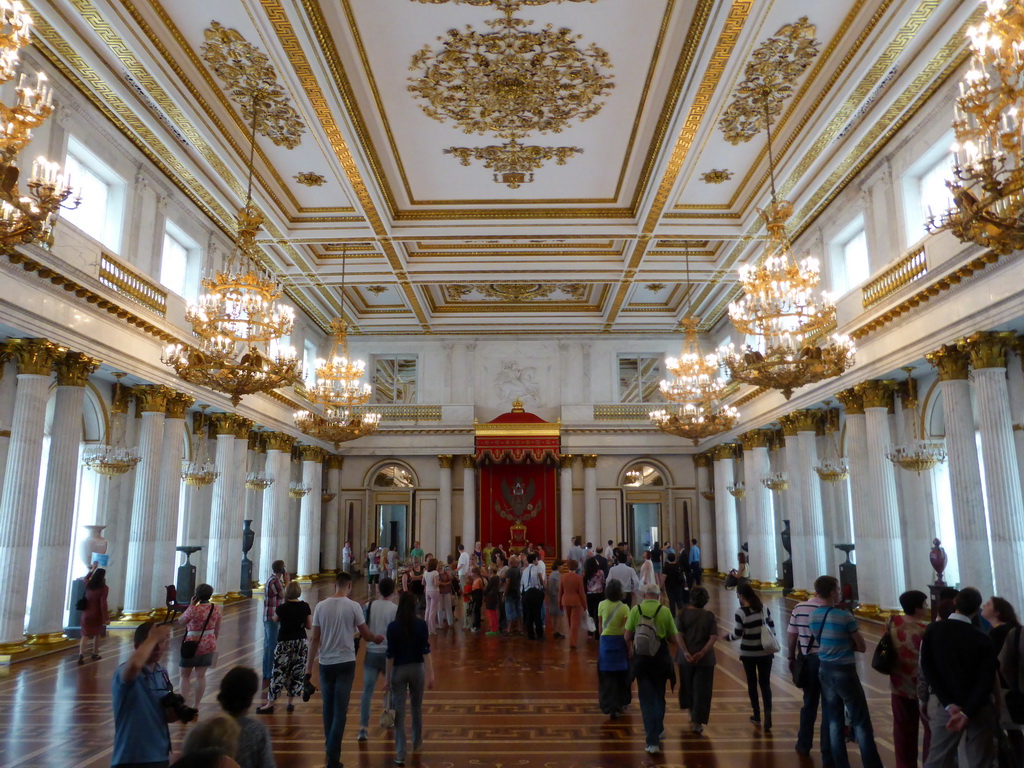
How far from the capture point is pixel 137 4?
830 cm

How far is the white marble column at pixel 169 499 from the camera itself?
1259 centimetres

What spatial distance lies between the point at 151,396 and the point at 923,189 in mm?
12994

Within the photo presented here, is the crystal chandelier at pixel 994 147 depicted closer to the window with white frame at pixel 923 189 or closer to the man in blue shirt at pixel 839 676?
the man in blue shirt at pixel 839 676

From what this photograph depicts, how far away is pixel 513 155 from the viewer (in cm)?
1208

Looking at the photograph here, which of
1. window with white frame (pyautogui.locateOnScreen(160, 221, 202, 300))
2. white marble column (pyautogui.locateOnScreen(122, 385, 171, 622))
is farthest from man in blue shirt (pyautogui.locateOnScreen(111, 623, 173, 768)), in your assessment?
window with white frame (pyautogui.locateOnScreen(160, 221, 202, 300))

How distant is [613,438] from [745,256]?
8186mm

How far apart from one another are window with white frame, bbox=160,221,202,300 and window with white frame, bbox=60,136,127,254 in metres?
1.40

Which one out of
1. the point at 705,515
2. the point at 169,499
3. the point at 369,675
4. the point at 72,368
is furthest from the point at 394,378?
the point at 369,675

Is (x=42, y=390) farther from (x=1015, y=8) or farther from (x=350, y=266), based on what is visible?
(x=1015, y=8)

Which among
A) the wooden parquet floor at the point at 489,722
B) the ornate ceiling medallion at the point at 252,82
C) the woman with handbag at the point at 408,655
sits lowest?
the wooden parquet floor at the point at 489,722

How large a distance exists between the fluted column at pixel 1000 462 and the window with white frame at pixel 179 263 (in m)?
12.8

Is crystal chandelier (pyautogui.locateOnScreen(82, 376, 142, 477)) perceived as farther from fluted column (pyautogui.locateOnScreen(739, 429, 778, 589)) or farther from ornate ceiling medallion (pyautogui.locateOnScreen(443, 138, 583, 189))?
fluted column (pyautogui.locateOnScreen(739, 429, 778, 589))

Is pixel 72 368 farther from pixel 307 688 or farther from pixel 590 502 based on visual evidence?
pixel 590 502

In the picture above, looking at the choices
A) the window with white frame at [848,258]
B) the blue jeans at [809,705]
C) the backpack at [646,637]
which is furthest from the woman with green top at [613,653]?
the window with white frame at [848,258]
